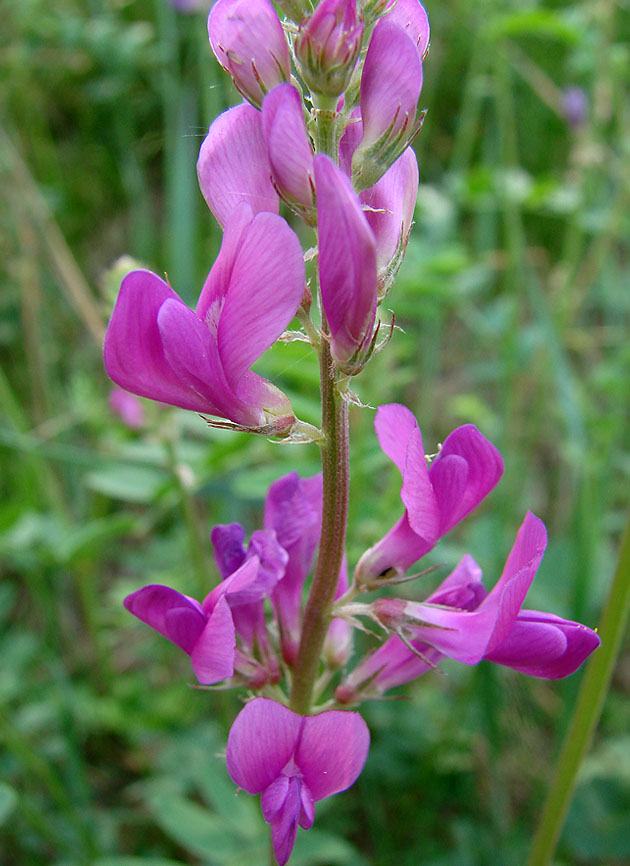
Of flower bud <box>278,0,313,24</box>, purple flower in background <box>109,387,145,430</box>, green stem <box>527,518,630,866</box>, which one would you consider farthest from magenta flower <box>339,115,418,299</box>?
purple flower in background <box>109,387,145,430</box>

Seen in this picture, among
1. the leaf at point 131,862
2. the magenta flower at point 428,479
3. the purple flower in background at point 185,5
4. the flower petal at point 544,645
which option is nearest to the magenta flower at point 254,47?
the magenta flower at point 428,479

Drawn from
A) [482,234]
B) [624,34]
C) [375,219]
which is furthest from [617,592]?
[624,34]

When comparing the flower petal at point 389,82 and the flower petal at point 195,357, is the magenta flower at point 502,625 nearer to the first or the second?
the flower petal at point 195,357

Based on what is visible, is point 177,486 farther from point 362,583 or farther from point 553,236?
point 553,236

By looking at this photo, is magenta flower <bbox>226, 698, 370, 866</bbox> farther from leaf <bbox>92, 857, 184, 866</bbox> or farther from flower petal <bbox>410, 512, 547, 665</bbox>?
leaf <bbox>92, 857, 184, 866</bbox>

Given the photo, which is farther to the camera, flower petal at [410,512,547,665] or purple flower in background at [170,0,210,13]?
purple flower in background at [170,0,210,13]

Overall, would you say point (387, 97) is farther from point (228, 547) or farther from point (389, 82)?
point (228, 547)
